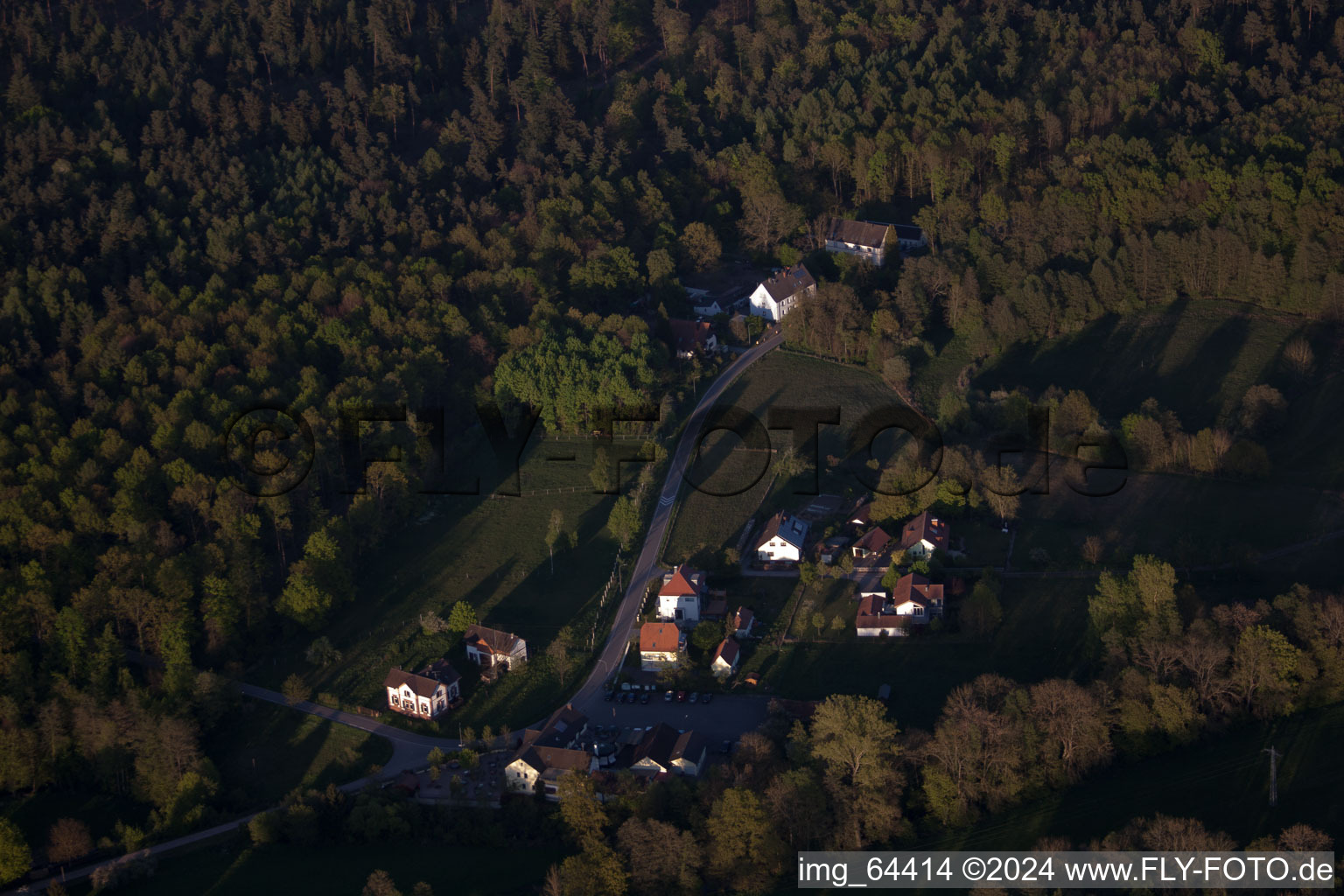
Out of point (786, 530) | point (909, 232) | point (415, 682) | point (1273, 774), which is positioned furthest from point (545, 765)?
point (909, 232)

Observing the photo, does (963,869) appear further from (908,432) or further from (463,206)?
(463,206)

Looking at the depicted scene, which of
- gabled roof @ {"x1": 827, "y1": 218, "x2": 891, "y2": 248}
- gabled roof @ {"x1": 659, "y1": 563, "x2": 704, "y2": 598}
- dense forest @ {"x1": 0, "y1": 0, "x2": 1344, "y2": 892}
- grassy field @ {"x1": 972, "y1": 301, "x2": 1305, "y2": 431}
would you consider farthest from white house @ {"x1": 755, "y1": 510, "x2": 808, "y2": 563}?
gabled roof @ {"x1": 827, "y1": 218, "x2": 891, "y2": 248}

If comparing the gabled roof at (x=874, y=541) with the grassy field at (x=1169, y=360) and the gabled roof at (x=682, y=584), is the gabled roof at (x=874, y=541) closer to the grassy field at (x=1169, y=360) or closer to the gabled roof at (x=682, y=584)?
the gabled roof at (x=682, y=584)

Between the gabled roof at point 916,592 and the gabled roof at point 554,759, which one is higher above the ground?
the gabled roof at point 916,592

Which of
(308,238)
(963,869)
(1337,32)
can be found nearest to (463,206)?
(308,238)

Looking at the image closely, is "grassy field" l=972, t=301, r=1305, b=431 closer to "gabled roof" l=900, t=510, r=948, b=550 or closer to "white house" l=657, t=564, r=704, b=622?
"gabled roof" l=900, t=510, r=948, b=550

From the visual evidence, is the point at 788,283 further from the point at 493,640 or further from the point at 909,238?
the point at 493,640

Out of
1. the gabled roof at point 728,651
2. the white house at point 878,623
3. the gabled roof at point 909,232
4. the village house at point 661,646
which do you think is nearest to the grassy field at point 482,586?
the village house at point 661,646

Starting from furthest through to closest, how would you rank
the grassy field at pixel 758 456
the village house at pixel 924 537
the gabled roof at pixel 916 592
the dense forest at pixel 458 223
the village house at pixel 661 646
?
the grassy field at pixel 758 456
the village house at pixel 924 537
the dense forest at pixel 458 223
the gabled roof at pixel 916 592
the village house at pixel 661 646
